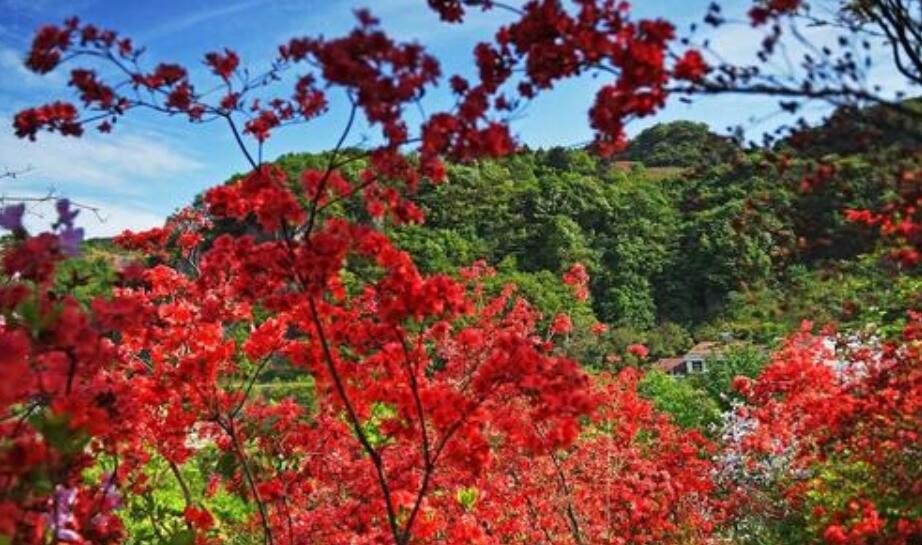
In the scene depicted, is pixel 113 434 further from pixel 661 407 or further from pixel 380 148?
pixel 661 407

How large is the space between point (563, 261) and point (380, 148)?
138 ft

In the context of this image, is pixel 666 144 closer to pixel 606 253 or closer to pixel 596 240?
pixel 596 240

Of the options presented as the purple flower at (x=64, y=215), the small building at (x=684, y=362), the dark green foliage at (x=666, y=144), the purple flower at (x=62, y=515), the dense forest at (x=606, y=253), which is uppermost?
the dark green foliage at (x=666, y=144)

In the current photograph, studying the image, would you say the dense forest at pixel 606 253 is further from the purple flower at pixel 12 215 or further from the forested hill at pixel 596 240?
the purple flower at pixel 12 215

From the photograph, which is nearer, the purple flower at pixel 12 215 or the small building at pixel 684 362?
the purple flower at pixel 12 215

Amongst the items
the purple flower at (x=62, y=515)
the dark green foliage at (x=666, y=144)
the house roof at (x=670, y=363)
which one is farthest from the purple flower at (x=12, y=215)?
the dark green foliage at (x=666, y=144)

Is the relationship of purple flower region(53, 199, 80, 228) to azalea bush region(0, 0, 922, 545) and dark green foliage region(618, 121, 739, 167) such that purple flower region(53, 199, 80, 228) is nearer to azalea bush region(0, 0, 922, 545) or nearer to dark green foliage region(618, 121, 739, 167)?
azalea bush region(0, 0, 922, 545)

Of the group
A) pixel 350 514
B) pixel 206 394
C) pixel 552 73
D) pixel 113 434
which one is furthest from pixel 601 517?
pixel 552 73

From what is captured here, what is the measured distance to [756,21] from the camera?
3422 mm

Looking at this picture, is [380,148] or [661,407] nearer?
[380,148]

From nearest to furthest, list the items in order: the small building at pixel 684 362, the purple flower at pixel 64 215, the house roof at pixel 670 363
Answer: the purple flower at pixel 64 215, the small building at pixel 684 362, the house roof at pixel 670 363

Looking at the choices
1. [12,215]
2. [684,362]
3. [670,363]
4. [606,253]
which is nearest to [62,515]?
[12,215]

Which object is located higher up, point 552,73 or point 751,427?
point 552,73

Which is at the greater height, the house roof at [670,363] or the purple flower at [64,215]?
the house roof at [670,363]
